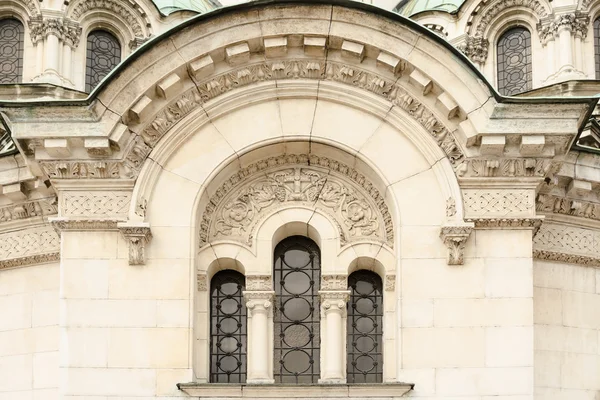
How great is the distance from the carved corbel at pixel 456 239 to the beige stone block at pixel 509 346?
1.06 metres

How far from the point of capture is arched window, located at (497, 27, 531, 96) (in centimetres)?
3728

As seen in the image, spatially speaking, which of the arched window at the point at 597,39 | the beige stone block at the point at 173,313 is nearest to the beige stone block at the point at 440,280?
the beige stone block at the point at 173,313

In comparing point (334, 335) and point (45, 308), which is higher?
point (45, 308)

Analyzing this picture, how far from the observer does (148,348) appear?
22.7 m

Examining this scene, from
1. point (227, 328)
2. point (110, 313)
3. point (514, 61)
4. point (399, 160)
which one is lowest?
point (227, 328)

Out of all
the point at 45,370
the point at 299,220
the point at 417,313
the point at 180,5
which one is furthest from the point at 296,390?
the point at 180,5

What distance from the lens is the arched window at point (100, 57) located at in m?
38.3

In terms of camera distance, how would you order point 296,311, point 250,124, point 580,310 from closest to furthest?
point 250,124 < point 296,311 < point 580,310

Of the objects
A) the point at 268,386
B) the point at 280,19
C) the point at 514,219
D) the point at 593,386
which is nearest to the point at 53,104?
the point at 280,19

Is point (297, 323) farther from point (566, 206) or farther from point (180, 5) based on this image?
point (180, 5)

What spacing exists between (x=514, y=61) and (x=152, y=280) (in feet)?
55.4

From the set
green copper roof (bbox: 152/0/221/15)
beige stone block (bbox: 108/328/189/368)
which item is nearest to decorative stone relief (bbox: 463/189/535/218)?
beige stone block (bbox: 108/328/189/368)

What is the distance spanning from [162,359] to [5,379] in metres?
3.19

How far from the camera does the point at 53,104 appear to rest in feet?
76.1
